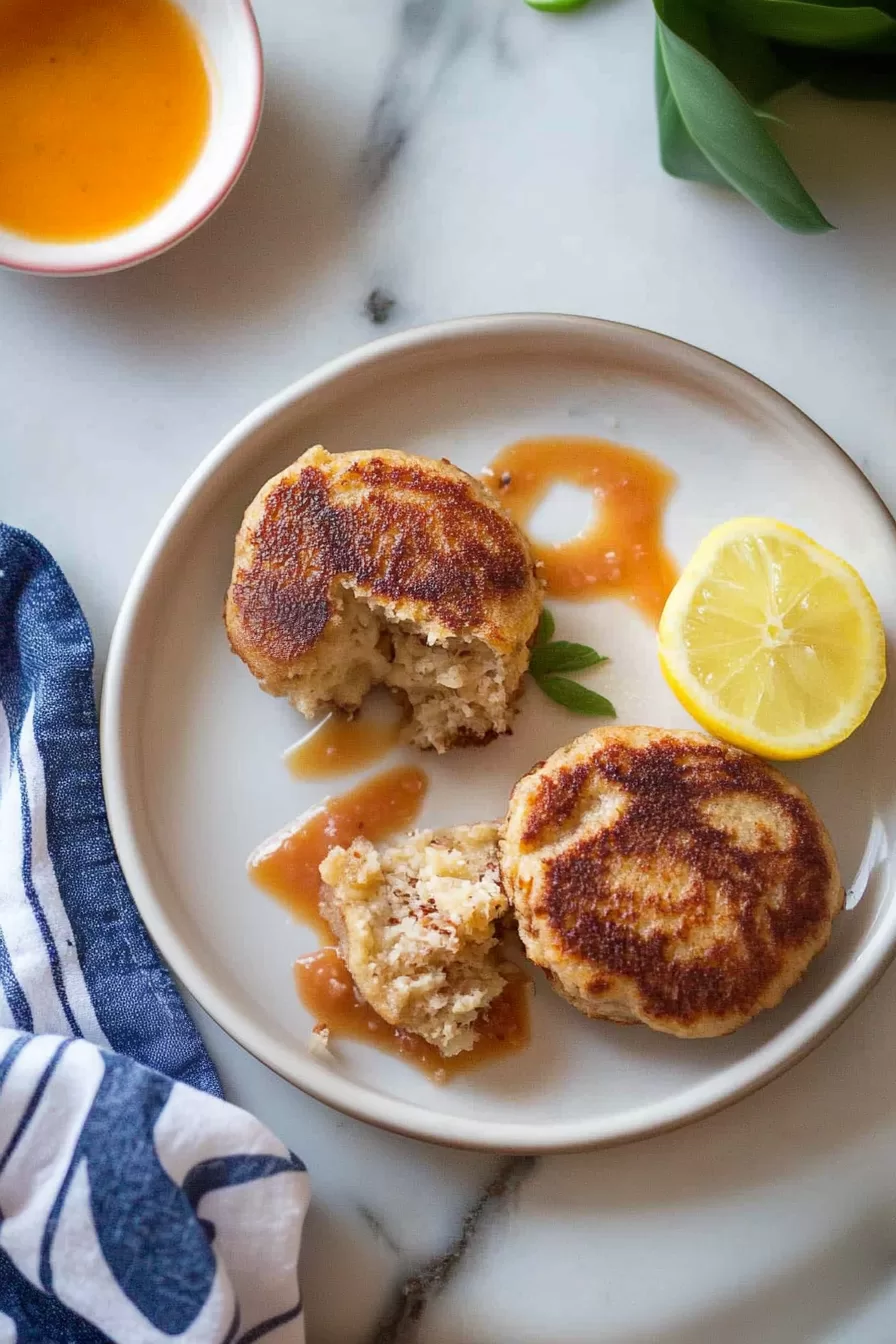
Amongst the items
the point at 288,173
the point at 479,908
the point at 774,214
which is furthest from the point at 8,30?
the point at 479,908

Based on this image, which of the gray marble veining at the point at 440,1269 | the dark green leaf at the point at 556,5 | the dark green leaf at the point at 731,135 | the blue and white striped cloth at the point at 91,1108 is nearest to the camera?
the blue and white striped cloth at the point at 91,1108

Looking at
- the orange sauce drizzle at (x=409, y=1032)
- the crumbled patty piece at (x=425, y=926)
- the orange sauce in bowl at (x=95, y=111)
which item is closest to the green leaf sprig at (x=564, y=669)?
the crumbled patty piece at (x=425, y=926)

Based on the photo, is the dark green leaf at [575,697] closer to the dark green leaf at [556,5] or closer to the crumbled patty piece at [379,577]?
the crumbled patty piece at [379,577]

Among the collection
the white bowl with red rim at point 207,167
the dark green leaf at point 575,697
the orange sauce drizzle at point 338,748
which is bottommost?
the orange sauce drizzle at point 338,748

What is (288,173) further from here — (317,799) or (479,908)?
(479,908)

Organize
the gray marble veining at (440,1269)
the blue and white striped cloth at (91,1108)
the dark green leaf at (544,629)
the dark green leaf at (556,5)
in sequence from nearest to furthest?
the blue and white striped cloth at (91,1108) < the gray marble veining at (440,1269) < the dark green leaf at (544,629) < the dark green leaf at (556,5)

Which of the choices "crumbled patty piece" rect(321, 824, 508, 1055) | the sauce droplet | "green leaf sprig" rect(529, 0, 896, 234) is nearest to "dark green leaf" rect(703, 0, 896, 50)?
"green leaf sprig" rect(529, 0, 896, 234)
